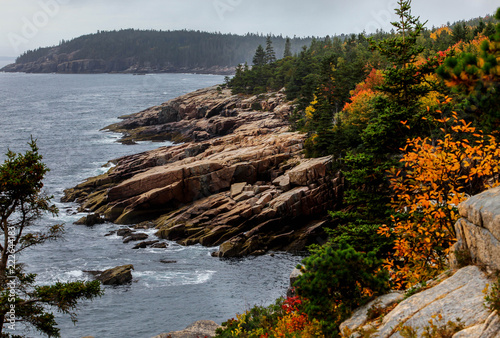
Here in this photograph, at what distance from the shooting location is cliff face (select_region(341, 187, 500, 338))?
933cm

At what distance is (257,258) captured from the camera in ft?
137

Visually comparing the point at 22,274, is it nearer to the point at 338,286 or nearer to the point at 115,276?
the point at 338,286

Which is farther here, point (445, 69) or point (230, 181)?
point (230, 181)

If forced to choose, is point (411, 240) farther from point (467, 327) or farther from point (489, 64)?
point (489, 64)

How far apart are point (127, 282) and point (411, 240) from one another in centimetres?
2957

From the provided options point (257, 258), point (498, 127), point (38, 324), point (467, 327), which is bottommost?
point (257, 258)

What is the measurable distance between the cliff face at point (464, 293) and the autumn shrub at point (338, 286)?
2.87 feet

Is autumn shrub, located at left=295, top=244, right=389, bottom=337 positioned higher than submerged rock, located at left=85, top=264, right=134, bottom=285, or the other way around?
autumn shrub, located at left=295, top=244, right=389, bottom=337

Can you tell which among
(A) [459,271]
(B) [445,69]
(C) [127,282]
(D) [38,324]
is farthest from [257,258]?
(B) [445,69]

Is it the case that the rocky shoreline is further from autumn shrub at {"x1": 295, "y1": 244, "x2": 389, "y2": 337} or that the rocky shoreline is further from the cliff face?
the cliff face

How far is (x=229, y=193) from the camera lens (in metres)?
50.7

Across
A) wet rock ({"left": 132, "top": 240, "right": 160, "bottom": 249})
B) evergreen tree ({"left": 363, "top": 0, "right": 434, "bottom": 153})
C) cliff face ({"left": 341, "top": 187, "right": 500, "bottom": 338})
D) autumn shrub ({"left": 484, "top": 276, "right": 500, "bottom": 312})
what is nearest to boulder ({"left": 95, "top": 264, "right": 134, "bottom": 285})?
wet rock ({"left": 132, "top": 240, "right": 160, "bottom": 249})

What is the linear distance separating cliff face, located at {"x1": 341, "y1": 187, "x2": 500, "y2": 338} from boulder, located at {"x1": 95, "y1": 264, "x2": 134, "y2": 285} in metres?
29.4

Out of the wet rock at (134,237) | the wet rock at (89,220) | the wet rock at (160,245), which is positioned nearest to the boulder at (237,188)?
the wet rock at (160,245)
